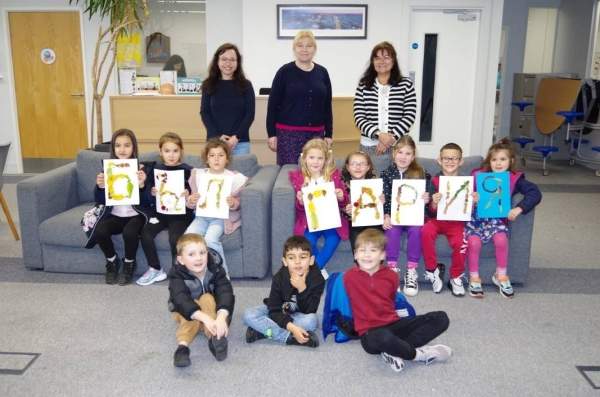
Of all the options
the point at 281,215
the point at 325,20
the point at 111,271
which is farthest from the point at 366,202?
the point at 325,20

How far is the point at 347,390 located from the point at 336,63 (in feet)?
17.1

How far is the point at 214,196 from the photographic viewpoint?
11.9 ft

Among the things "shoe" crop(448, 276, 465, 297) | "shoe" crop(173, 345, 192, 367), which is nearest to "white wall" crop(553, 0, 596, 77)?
"shoe" crop(448, 276, 465, 297)

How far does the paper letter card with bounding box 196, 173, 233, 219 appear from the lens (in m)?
3.63

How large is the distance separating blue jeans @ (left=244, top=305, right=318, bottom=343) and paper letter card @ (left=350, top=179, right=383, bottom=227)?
79 cm

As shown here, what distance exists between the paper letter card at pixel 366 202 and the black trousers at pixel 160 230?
1.07 m

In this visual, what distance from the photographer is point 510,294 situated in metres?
3.54

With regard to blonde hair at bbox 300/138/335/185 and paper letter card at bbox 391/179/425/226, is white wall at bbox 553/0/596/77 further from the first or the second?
blonde hair at bbox 300/138/335/185

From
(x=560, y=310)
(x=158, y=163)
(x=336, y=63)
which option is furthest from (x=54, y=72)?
(x=560, y=310)

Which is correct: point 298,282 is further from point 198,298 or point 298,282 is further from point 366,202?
point 366,202

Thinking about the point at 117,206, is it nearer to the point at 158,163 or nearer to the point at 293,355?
the point at 158,163

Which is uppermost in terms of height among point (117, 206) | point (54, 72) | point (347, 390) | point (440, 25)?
point (440, 25)

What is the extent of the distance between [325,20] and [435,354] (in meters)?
5.12

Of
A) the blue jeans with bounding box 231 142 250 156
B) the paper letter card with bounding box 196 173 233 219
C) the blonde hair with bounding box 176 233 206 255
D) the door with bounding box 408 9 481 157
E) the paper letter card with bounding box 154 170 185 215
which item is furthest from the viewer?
the door with bounding box 408 9 481 157
